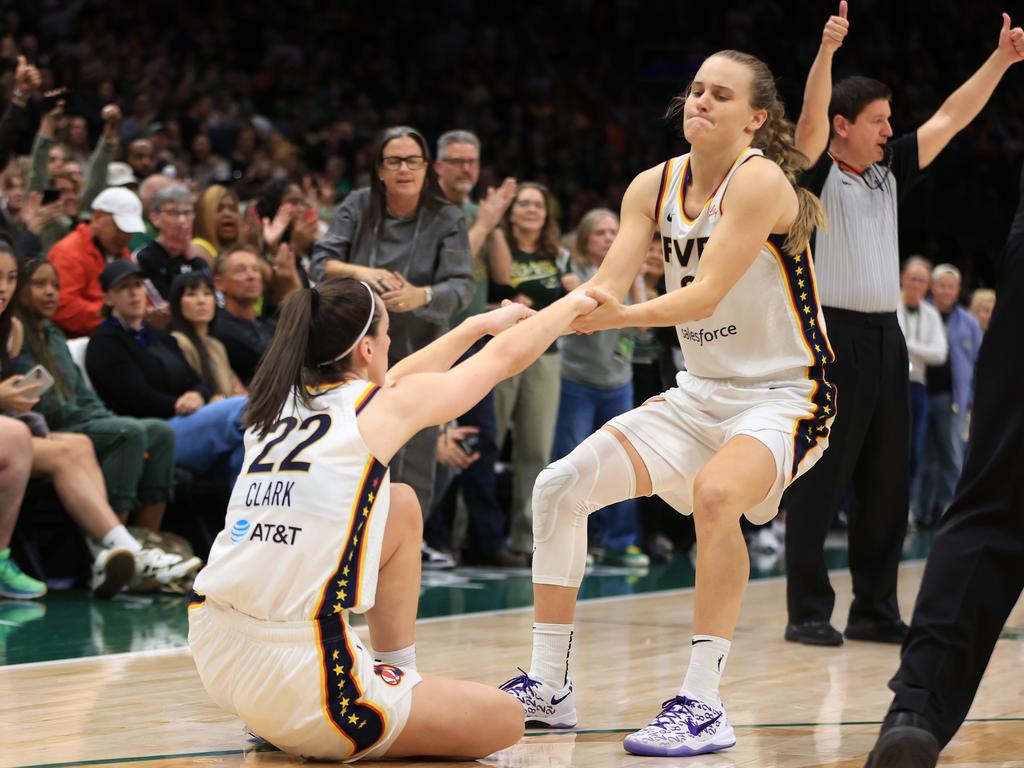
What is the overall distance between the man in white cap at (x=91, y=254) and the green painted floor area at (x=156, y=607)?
1570mm

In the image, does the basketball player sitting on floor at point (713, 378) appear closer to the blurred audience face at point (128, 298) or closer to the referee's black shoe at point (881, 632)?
the referee's black shoe at point (881, 632)

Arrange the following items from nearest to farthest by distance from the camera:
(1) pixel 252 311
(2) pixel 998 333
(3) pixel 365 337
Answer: (2) pixel 998 333 → (3) pixel 365 337 → (1) pixel 252 311

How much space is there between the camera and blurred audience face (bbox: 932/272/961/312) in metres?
11.8

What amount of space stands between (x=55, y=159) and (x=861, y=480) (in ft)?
16.6

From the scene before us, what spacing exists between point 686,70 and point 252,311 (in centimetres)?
1444

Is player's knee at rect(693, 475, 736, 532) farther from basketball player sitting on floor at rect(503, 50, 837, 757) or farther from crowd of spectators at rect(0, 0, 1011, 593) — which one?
crowd of spectators at rect(0, 0, 1011, 593)

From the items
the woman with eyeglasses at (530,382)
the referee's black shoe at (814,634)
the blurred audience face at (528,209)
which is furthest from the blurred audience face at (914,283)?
the referee's black shoe at (814,634)

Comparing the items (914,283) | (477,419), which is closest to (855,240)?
(477,419)

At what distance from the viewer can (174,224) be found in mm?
7609

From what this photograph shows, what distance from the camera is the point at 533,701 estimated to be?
385cm

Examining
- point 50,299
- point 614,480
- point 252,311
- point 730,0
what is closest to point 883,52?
point 730,0

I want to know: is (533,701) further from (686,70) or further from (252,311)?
(686,70)

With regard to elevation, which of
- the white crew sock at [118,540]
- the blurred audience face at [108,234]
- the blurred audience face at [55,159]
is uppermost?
the blurred audience face at [55,159]

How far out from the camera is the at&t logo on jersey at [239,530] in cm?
325
